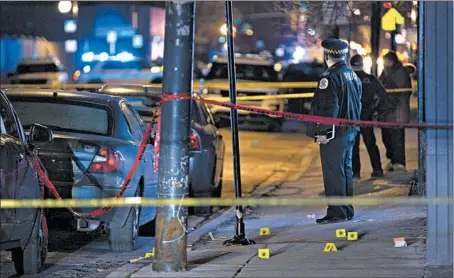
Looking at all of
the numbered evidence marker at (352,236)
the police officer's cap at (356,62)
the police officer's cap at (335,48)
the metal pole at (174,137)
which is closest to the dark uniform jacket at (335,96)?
the police officer's cap at (335,48)

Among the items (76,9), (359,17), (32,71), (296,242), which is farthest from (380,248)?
(76,9)

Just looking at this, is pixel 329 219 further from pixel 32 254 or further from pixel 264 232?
pixel 32 254

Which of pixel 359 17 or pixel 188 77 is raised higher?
pixel 359 17

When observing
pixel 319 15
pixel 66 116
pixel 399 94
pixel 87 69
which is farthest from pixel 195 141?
pixel 87 69

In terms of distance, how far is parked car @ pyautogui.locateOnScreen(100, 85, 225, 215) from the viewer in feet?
42.5

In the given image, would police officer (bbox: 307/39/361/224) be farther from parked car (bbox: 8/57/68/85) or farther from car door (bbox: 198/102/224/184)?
parked car (bbox: 8/57/68/85)

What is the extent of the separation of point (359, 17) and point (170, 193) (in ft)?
39.3

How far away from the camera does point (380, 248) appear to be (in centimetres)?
895

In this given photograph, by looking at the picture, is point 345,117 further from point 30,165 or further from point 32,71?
point 32,71

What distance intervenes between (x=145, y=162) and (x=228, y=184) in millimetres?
6012

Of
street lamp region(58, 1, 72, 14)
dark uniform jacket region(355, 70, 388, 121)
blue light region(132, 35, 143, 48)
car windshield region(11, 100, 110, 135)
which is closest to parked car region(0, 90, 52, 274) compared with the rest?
car windshield region(11, 100, 110, 135)

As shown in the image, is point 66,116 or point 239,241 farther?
point 66,116

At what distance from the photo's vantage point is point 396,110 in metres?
17.0

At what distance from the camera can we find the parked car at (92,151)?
996 centimetres
